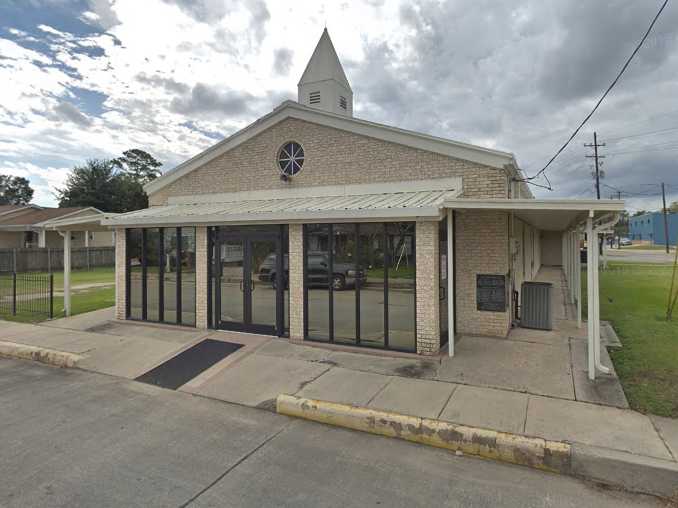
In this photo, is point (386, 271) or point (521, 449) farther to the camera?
point (386, 271)

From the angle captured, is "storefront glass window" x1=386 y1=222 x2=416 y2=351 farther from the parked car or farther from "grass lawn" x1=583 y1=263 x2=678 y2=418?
"grass lawn" x1=583 y1=263 x2=678 y2=418

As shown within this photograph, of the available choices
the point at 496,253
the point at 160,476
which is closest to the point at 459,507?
the point at 160,476

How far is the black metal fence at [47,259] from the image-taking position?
89.2ft

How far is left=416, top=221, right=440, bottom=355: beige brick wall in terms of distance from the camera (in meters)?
7.88

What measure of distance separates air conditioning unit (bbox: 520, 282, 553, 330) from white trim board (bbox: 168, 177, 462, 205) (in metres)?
3.22

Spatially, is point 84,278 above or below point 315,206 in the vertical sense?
below

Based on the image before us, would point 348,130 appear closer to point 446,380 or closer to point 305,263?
point 305,263

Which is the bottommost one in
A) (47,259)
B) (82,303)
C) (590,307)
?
(82,303)

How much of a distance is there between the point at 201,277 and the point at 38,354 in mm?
3551

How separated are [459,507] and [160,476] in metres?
2.91

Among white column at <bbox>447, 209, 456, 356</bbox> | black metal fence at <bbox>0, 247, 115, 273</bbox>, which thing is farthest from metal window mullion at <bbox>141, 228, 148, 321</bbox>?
black metal fence at <bbox>0, 247, 115, 273</bbox>

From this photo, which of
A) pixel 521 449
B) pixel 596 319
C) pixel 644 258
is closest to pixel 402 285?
pixel 596 319

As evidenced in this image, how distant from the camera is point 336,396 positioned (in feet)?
20.2

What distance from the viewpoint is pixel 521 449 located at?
4.60 meters
